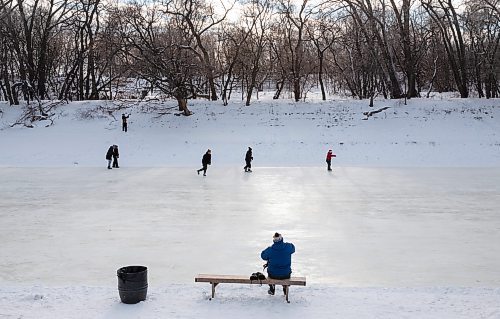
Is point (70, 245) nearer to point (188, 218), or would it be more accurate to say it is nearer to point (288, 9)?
point (188, 218)

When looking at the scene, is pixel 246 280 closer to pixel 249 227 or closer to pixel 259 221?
pixel 249 227

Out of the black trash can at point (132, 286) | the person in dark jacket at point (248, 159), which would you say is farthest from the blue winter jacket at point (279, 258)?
the person in dark jacket at point (248, 159)

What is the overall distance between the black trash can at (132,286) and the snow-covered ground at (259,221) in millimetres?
163

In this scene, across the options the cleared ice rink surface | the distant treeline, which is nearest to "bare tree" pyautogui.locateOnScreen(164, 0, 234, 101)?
the distant treeline

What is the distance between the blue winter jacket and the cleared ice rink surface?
1.01 m

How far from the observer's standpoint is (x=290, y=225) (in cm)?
1149

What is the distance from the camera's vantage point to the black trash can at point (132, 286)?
6.62 meters

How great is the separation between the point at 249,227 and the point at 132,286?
191 inches

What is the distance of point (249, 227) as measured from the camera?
37.0 ft

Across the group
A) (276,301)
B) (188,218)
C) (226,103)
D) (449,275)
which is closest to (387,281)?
(449,275)

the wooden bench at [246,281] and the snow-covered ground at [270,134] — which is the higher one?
the snow-covered ground at [270,134]

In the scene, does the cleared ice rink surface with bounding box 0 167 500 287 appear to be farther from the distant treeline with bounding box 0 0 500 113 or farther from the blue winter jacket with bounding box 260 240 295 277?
the distant treeline with bounding box 0 0 500 113

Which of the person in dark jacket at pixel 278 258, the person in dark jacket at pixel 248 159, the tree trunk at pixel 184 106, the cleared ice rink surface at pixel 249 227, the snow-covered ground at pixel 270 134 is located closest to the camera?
the person in dark jacket at pixel 278 258

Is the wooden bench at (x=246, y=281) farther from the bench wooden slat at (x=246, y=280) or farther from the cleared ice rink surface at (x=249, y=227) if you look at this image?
the cleared ice rink surface at (x=249, y=227)
